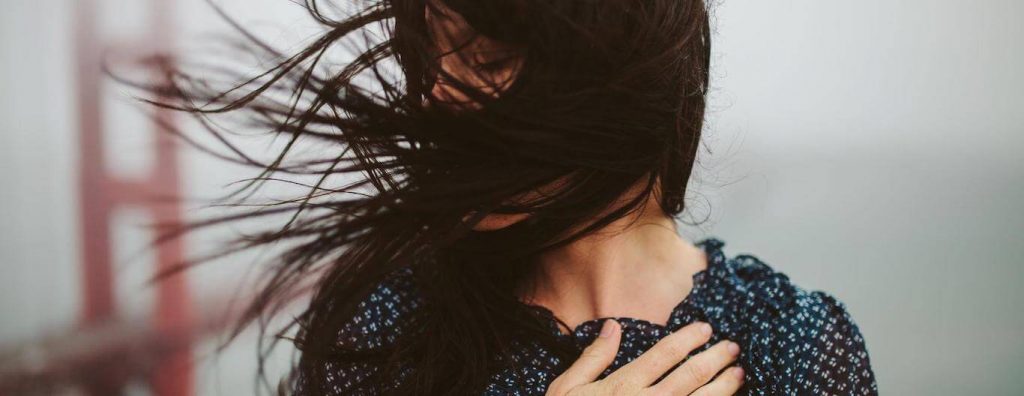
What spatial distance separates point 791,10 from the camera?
1.05m

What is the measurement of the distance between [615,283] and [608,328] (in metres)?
0.06

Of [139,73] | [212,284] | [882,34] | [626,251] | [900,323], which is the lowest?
[900,323]

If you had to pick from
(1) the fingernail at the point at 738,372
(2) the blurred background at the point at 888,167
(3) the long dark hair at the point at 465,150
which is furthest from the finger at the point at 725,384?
(2) the blurred background at the point at 888,167

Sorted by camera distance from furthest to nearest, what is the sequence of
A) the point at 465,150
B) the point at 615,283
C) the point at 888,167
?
the point at 888,167 < the point at 615,283 < the point at 465,150

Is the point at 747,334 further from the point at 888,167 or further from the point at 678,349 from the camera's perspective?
the point at 888,167

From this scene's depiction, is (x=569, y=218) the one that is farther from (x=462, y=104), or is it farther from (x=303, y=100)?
(x=303, y=100)

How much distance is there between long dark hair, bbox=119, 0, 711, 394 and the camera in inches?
22.9

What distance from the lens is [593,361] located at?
0.65 m

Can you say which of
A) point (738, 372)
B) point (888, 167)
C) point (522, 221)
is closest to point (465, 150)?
point (522, 221)

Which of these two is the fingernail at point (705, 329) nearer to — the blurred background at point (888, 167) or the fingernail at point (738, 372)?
the fingernail at point (738, 372)

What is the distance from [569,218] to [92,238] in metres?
1.16

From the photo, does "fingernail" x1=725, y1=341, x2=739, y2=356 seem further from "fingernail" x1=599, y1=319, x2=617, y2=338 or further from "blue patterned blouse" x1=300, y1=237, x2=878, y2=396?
"fingernail" x1=599, y1=319, x2=617, y2=338

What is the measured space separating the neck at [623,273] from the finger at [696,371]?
0.21 feet

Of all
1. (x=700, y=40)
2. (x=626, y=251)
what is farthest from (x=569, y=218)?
(x=700, y=40)
